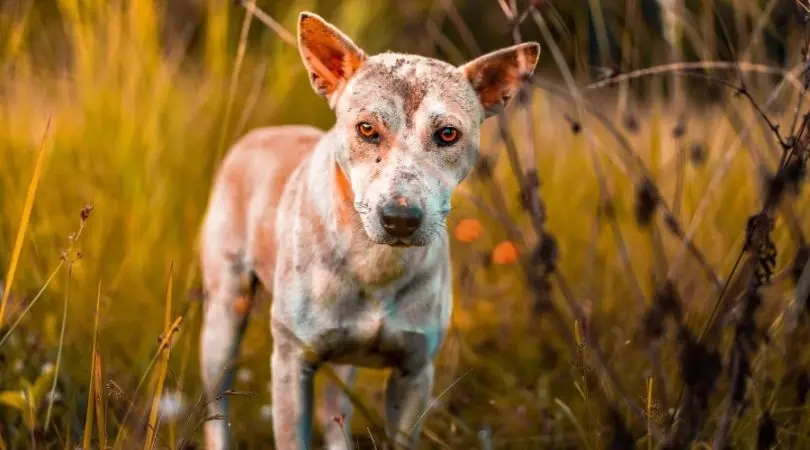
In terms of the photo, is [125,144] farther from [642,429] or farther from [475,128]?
[642,429]

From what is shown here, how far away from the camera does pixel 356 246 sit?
3.09m

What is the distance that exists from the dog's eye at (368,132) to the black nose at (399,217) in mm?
313

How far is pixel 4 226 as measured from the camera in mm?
4426

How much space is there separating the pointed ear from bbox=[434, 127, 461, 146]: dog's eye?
0.75 feet

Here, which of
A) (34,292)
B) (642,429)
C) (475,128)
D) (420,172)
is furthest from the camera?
(34,292)

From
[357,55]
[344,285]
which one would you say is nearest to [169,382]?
[344,285]

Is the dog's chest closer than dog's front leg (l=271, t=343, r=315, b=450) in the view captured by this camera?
Yes

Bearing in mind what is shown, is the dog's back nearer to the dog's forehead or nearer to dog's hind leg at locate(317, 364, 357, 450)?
dog's hind leg at locate(317, 364, 357, 450)

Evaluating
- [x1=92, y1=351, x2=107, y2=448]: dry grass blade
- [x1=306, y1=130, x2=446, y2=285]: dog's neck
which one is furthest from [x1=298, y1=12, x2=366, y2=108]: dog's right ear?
[x1=92, y1=351, x2=107, y2=448]: dry grass blade

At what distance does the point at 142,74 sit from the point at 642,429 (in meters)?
2.99

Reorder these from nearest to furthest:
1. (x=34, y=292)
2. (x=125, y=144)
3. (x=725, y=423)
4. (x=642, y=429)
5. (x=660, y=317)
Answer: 1. (x=660, y=317)
2. (x=725, y=423)
3. (x=642, y=429)
4. (x=34, y=292)
5. (x=125, y=144)

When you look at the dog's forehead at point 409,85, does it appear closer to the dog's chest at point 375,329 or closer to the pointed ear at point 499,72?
the pointed ear at point 499,72

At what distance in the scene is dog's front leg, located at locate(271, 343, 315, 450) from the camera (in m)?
3.23

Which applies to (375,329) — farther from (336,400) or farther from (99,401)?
(336,400)
